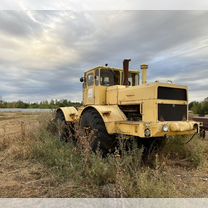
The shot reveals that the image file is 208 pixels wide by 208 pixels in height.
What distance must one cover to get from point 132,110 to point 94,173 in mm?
2297

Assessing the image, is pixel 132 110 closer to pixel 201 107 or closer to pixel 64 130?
pixel 64 130

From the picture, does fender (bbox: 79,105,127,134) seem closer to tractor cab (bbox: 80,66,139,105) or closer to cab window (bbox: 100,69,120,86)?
tractor cab (bbox: 80,66,139,105)

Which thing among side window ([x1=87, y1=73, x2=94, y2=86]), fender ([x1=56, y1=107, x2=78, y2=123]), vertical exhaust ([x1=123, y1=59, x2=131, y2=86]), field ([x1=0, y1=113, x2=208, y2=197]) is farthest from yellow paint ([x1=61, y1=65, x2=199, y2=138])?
fender ([x1=56, y1=107, x2=78, y2=123])

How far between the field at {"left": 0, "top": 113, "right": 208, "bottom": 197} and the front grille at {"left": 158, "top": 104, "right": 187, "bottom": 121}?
39.1 inches

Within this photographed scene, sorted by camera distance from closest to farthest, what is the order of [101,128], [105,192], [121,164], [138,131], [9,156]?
[105,192] → [121,164] → [138,131] → [101,128] → [9,156]

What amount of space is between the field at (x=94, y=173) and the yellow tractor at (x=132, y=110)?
57cm

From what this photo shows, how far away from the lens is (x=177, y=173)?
17.4 feet

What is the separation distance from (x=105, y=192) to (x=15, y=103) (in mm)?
59284

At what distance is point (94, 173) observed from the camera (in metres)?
4.37

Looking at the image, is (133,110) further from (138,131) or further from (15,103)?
(15,103)

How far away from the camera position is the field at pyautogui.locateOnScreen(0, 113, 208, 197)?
3.94m

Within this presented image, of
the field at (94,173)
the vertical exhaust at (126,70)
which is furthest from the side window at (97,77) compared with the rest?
the field at (94,173)

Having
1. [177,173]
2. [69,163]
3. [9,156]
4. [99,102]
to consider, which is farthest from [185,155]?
[9,156]

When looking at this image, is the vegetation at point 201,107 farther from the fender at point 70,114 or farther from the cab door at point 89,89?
the cab door at point 89,89
